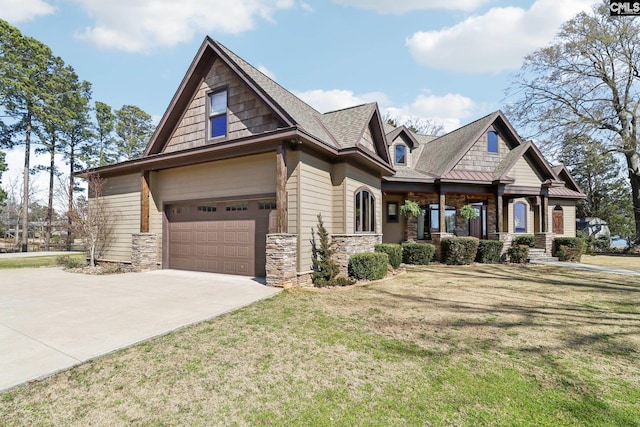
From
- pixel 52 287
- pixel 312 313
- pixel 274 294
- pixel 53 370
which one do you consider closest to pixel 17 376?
pixel 53 370

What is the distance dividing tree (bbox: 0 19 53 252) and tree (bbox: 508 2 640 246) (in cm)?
3728

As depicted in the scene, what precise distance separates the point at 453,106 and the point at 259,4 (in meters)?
27.0

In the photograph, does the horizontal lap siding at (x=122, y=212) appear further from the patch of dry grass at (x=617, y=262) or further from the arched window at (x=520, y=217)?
the patch of dry grass at (x=617, y=262)

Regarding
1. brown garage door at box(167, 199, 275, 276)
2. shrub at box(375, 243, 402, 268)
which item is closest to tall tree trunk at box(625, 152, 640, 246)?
shrub at box(375, 243, 402, 268)

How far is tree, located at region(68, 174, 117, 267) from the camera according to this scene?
11.9 m

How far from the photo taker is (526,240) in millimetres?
14922

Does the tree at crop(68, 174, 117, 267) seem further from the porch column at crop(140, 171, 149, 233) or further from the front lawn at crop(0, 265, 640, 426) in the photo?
the front lawn at crop(0, 265, 640, 426)

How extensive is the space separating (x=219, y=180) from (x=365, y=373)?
830cm

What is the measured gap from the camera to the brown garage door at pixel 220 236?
940 cm

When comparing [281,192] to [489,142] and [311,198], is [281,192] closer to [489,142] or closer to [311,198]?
[311,198]

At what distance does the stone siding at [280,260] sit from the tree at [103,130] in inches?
1263

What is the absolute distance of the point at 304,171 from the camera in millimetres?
8594

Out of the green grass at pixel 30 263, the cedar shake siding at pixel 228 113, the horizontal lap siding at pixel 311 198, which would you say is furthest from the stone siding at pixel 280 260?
the green grass at pixel 30 263

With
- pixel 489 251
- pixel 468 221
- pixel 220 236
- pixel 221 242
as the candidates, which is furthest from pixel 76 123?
pixel 489 251
